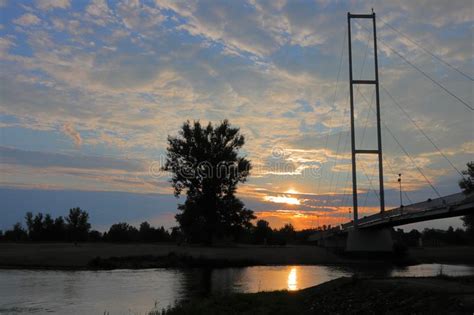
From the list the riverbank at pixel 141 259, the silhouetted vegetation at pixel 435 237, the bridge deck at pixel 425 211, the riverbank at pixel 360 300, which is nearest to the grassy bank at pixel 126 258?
the riverbank at pixel 141 259

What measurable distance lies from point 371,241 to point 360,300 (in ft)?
191

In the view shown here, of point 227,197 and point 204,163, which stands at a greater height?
point 204,163

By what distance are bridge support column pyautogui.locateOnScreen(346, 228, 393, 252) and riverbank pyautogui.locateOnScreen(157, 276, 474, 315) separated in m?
53.2

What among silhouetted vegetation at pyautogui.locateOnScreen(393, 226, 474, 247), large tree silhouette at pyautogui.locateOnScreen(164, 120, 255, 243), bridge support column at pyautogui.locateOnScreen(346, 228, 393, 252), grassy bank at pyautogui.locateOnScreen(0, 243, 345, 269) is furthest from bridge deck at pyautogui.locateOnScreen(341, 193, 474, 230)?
silhouetted vegetation at pyautogui.locateOnScreen(393, 226, 474, 247)

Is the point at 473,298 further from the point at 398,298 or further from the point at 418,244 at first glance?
the point at 418,244

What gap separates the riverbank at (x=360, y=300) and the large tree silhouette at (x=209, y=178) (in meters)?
54.5

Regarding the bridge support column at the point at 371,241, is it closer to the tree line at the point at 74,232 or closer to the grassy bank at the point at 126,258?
the grassy bank at the point at 126,258

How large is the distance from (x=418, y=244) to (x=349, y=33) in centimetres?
5561

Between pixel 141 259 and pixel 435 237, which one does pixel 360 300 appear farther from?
pixel 435 237

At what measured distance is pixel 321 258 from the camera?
6788 cm

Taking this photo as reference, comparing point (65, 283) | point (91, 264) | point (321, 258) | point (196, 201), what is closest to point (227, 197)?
point (196, 201)

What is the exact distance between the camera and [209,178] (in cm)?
7525

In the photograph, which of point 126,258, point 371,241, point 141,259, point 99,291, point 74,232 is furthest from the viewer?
point 74,232

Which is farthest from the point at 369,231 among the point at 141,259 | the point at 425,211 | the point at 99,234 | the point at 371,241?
the point at 99,234
